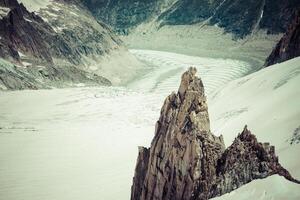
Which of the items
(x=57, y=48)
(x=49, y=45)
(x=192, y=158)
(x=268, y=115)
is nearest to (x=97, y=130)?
(x=268, y=115)

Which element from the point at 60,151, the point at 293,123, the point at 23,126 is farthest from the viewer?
the point at 23,126

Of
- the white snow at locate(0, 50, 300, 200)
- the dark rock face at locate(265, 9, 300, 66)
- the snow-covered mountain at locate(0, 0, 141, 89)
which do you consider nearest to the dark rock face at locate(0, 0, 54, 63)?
the snow-covered mountain at locate(0, 0, 141, 89)

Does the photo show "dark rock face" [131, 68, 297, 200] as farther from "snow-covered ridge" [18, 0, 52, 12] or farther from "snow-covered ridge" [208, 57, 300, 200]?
"snow-covered ridge" [18, 0, 52, 12]

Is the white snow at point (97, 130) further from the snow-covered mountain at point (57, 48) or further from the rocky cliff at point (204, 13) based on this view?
the rocky cliff at point (204, 13)

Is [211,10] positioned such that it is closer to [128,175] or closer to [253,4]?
[253,4]

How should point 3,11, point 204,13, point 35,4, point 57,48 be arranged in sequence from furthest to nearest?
point 204,13 < point 35,4 < point 57,48 < point 3,11

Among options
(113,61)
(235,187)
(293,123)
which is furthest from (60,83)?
(235,187)

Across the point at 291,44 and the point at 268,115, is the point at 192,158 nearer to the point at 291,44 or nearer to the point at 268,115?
the point at 268,115
